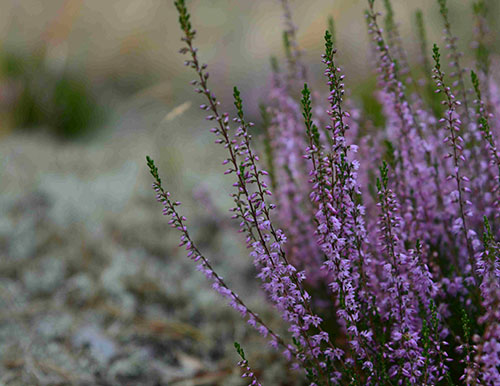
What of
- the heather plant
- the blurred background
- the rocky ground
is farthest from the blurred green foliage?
the heather plant

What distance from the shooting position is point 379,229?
1.98 m

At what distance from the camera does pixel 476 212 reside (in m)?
2.43

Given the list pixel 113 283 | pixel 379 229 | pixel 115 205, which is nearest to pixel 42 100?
pixel 115 205

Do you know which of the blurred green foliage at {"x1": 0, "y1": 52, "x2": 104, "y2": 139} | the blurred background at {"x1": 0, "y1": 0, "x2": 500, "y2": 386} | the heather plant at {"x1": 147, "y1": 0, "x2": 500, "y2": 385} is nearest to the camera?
the heather plant at {"x1": 147, "y1": 0, "x2": 500, "y2": 385}

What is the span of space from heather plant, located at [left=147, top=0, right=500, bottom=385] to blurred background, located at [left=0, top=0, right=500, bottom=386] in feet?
2.41

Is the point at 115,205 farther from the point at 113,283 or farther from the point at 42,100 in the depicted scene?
the point at 42,100

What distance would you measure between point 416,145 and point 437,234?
469 millimetres

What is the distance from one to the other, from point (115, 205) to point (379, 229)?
3187 millimetres

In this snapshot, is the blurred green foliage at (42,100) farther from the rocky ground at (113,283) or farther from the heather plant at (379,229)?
the heather plant at (379,229)

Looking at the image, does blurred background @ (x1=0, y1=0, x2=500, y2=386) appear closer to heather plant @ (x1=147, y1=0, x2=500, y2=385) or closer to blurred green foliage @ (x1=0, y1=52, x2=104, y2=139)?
blurred green foliage @ (x1=0, y1=52, x2=104, y2=139)

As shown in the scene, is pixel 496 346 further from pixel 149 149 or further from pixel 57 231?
pixel 149 149

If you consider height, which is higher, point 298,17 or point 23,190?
point 298,17

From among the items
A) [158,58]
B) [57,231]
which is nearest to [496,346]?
[57,231]

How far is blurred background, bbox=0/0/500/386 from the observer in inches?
Result: 123
